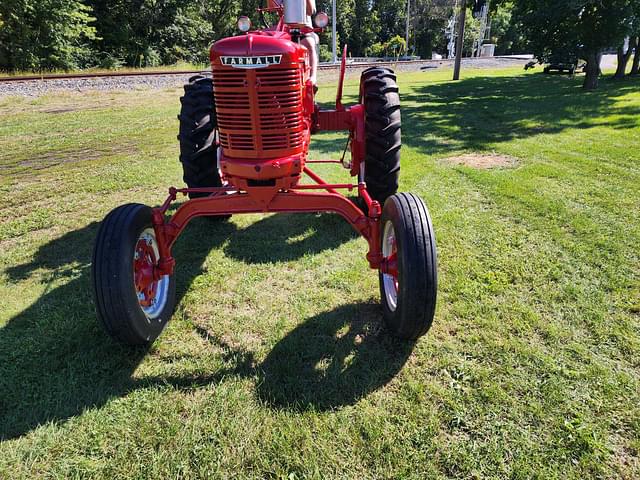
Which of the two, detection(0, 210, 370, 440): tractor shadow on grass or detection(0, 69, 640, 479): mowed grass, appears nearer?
detection(0, 69, 640, 479): mowed grass

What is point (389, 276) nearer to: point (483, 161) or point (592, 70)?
point (483, 161)

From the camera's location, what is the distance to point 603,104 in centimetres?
1132

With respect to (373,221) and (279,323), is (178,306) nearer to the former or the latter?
(279,323)

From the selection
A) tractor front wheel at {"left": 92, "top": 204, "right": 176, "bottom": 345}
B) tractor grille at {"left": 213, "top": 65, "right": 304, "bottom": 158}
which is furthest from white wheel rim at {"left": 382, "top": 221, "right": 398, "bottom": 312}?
tractor front wheel at {"left": 92, "top": 204, "right": 176, "bottom": 345}

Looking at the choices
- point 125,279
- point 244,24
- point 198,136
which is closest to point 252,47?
point 244,24

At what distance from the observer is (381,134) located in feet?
→ 13.4

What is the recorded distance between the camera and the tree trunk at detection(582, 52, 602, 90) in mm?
14055

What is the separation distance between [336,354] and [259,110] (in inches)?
66.6

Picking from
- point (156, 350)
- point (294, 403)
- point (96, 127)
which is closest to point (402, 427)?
point (294, 403)

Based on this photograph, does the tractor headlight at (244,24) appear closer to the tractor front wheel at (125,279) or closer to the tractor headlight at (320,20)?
the tractor headlight at (320,20)

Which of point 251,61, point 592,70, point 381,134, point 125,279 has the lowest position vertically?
point 125,279

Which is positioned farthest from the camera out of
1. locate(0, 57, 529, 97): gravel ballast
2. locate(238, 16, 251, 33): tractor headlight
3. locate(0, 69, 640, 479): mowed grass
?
locate(0, 57, 529, 97): gravel ballast

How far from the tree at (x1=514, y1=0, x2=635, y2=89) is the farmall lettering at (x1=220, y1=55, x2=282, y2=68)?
44.0ft

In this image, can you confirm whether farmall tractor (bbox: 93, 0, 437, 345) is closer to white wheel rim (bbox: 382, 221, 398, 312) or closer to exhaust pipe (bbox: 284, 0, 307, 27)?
white wheel rim (bbox: 382, 221, 398, 312)
